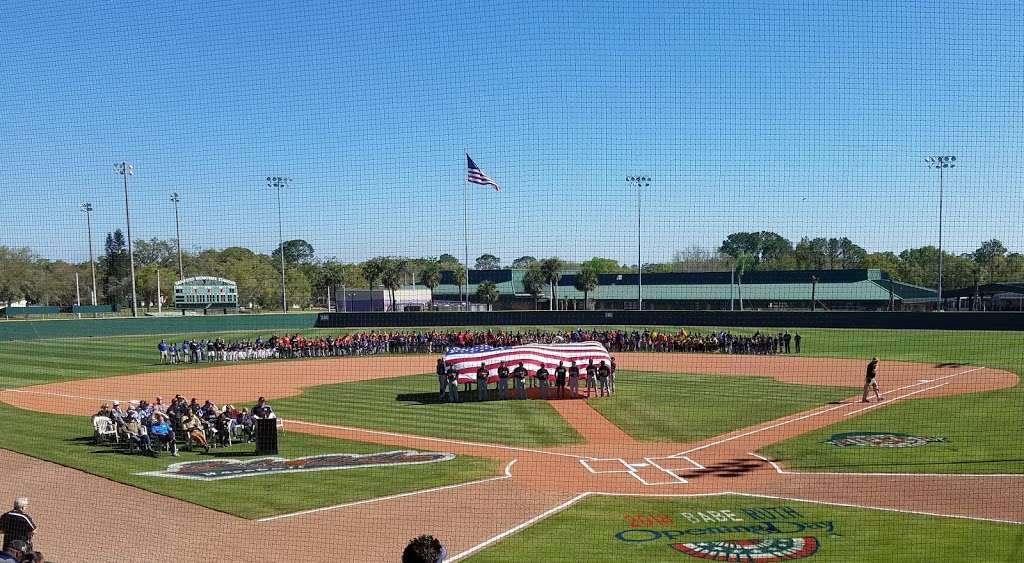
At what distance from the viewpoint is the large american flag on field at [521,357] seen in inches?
851

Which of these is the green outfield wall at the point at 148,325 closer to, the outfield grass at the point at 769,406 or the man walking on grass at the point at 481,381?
the outfield grass at the point at 769,406

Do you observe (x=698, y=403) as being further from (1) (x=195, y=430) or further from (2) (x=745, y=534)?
(1) (x=195, y=430)

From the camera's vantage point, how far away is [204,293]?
51375 mm

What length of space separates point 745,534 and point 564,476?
4099 mm

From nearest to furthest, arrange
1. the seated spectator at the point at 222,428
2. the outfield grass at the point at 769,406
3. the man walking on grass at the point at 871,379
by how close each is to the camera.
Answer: the outfield grass at the point at 769,406, the seated spectator at the point at 222,428, the man walking on grass at the point at 871,379

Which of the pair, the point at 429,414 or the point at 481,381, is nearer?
the point at 429,414

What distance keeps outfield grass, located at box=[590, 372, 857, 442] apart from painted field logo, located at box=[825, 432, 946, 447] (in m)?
2.53

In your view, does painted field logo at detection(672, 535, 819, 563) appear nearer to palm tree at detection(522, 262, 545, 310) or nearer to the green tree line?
the green tree line


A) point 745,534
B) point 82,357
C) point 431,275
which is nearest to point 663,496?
point 745,534

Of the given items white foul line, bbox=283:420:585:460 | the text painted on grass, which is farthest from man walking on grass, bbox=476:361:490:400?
the text painted on grass

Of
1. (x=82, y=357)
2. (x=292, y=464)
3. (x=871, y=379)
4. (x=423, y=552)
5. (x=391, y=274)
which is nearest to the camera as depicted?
(x=423, y=552)

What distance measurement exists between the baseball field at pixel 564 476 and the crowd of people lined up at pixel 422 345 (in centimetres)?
999

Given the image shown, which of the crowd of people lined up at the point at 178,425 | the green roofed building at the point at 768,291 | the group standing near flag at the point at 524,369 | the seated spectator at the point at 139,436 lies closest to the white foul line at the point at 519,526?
the crowd of people lined up at the point at 178,425

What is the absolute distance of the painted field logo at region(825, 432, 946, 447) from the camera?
49.8ft
